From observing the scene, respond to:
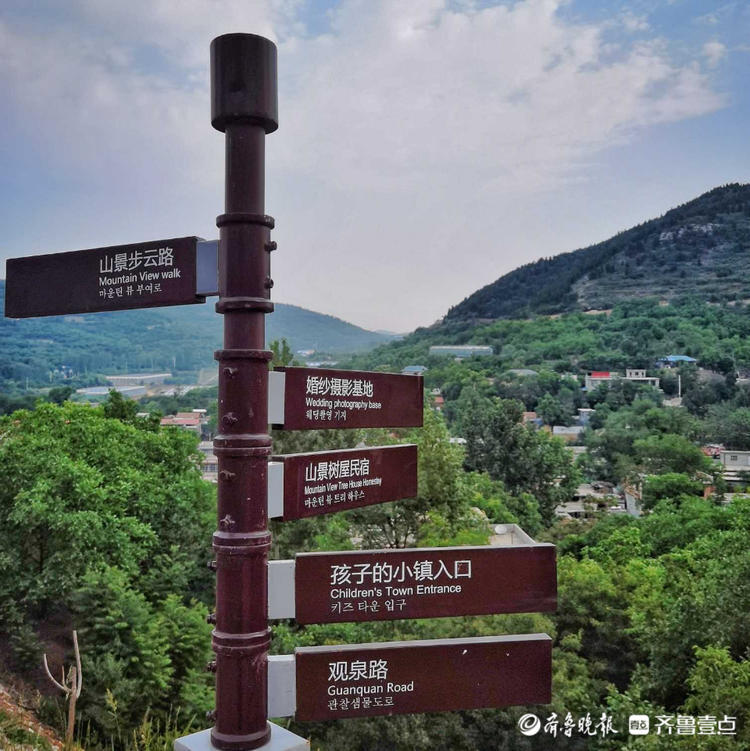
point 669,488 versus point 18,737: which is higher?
point 18,737

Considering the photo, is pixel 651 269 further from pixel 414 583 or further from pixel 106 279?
pixel 106 279

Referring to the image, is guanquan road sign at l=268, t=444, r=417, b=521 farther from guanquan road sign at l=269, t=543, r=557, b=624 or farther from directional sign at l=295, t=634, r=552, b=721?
directional sign at l=295, t=634, r=552, b=721

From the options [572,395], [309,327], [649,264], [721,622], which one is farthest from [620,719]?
[649,264]

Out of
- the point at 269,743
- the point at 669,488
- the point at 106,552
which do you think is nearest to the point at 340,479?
the point at 269,743

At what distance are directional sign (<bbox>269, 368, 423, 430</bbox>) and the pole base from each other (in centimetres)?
114

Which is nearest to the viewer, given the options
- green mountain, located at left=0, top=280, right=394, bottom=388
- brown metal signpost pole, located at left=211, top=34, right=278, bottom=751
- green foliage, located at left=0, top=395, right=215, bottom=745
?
brown metal signpost pole, located at left=211, top=34, right=278, bottom=751

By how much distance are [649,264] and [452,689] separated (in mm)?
126199

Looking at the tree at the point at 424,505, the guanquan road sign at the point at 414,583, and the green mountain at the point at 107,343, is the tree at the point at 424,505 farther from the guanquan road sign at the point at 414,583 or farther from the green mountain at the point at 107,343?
the green mountain at the point at 107,343

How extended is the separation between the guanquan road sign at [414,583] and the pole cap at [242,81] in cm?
164

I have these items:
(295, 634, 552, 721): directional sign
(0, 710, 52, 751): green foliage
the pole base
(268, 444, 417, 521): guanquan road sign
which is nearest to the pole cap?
(268, 444, 417, 521): guanquan road sign

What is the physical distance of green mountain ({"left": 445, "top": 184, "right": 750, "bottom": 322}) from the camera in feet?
359

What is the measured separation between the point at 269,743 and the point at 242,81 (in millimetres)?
2411

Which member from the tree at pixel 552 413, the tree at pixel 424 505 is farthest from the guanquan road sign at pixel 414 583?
the tree at pixel 552 413

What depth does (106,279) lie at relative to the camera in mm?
2820
